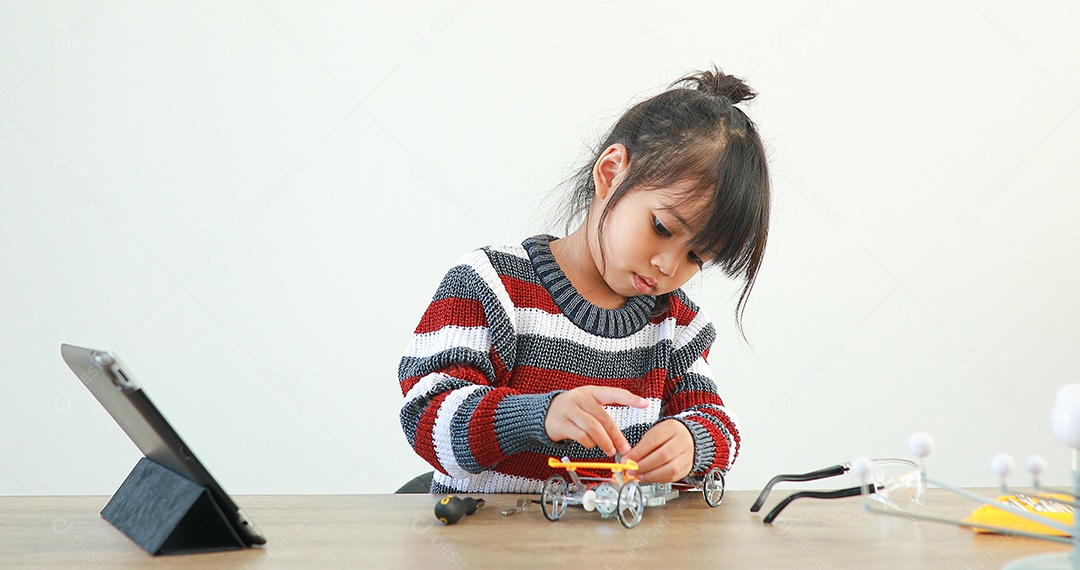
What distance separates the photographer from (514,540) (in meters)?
0.66

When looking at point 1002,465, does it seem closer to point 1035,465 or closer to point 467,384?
point 1035,465

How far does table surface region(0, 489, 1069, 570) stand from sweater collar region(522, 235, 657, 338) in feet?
1.04

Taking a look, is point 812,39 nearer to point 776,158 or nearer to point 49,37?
point 776,158

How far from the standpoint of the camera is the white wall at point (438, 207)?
176 cm

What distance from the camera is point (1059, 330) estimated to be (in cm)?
201

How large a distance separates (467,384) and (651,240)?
265 millimetres

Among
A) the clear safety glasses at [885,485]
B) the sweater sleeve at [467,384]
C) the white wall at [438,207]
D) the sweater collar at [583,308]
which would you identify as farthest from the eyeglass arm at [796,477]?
the white wall at [438,207]

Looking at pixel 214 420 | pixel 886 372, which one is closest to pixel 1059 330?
pixel 886 372

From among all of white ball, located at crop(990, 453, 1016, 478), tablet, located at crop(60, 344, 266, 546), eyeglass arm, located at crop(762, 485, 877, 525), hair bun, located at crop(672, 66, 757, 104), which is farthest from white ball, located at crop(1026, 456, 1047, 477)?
hair bun, located at crop(672, 66, 757, 104)

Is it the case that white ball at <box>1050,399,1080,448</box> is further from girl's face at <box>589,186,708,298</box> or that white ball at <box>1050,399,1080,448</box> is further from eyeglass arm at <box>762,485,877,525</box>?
girl's face at <box>589,186,708,298</box>

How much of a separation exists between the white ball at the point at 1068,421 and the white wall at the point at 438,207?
4.69 ft

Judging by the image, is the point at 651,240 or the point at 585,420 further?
the point at 651,240

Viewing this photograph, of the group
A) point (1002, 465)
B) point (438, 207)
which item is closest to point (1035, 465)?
point (1002, 465)

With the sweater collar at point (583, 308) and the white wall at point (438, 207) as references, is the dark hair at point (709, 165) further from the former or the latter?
the white wall at point (438, 207)
